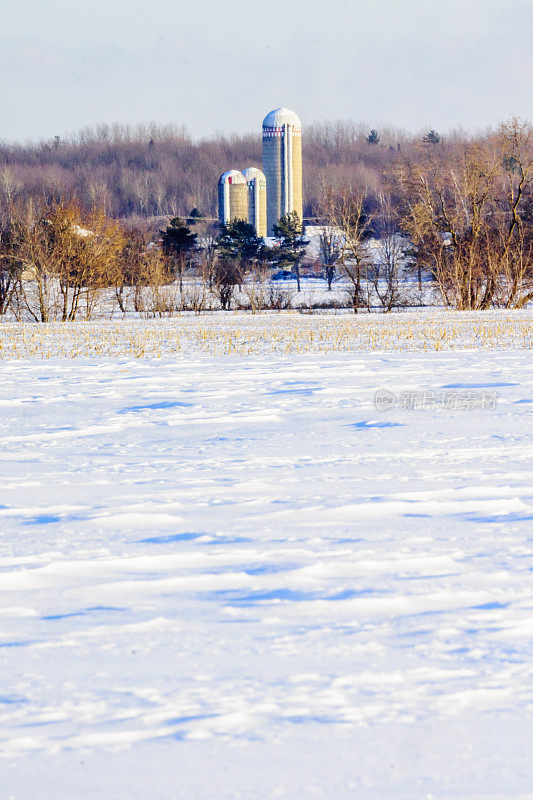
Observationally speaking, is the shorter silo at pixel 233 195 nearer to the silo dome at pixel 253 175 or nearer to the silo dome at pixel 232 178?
the silo dome at pixel 232 178

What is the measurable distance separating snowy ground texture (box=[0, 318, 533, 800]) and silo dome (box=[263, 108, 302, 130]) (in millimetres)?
93695

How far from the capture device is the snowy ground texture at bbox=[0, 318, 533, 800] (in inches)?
123

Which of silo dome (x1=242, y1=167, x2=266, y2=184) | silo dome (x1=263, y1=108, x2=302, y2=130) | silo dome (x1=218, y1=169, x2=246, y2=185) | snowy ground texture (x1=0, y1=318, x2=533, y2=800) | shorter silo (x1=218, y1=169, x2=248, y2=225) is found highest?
silo dome (x1=263, y1=108, x2=302, y2=130)

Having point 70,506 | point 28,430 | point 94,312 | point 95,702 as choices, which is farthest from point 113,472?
point 94,312

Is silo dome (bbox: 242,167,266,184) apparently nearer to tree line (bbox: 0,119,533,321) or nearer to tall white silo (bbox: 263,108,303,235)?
tall white silo (bbox: 263,108,303,235)

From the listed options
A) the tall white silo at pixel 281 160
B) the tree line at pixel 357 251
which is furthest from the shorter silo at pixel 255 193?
the tree line at pixel 357 251

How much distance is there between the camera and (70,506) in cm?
677

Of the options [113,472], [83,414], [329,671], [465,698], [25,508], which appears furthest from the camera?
[83,414]

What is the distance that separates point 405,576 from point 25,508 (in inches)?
120

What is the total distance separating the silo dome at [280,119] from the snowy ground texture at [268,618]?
307 ft

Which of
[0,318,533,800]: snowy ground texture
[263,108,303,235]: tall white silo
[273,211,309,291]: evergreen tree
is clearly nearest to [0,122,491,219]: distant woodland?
[263,108,303,235]: tall white silo

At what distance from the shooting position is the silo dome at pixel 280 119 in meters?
98.6

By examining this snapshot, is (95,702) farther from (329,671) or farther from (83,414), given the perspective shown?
(83,414)

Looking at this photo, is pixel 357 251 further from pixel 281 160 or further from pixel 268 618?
pixel 281 160
